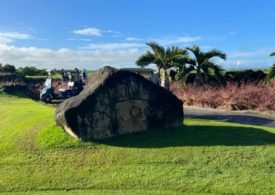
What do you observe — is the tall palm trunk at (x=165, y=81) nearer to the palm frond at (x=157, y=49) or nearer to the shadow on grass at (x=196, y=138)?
the palm frond at (x=157, y=49)

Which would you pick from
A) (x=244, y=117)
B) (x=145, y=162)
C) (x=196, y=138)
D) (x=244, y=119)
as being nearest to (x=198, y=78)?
(x=244, y=117)

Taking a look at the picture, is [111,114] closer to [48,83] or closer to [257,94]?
[257,94]

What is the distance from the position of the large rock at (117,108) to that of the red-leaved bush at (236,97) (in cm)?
825

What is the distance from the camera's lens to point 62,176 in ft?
28.0

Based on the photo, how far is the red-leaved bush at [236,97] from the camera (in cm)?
1862

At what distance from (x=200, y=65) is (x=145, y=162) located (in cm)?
1776

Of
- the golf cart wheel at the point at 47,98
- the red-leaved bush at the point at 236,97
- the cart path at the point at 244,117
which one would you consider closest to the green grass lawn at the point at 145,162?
the cart path at the point at 244,117

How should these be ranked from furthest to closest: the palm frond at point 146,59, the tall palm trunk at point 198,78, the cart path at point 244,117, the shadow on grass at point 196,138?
the palm frond at point 146,59, the tall palm trunk at point 198,78, the cart path at point 244,117, the shadow on grass at point 196,138

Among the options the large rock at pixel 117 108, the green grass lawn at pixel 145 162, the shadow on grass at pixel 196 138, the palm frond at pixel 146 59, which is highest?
the palm frond at pixel 146 59

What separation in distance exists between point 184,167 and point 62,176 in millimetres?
2421

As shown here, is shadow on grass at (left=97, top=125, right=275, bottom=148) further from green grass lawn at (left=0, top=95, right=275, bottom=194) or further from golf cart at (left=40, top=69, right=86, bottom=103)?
golf cart at (left=40, top=69, right=86, bottom=103)

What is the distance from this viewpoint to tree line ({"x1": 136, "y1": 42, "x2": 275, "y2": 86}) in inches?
1014

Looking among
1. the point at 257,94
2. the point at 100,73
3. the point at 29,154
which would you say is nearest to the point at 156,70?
the point at 257,94

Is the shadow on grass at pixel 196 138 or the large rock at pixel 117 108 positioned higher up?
the large rock at pixel 117 108
